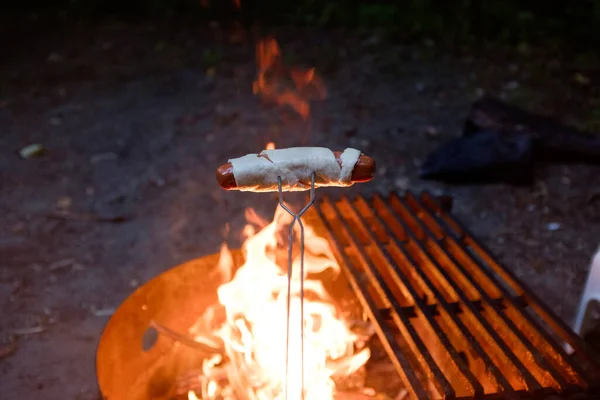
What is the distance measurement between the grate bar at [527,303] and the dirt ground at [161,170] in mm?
755

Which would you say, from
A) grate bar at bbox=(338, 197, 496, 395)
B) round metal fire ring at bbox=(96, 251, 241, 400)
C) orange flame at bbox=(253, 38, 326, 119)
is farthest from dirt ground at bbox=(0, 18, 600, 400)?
grate bar at bbox=(338, 197, 496, 395)

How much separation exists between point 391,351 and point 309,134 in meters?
2.91

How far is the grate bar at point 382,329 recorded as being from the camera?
1.51 m

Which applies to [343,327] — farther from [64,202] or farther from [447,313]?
[64,202]

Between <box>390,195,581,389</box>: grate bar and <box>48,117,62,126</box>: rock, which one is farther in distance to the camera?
<box>48,117,62,126</box>: rock

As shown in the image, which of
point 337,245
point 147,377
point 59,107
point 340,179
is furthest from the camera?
point 59,107

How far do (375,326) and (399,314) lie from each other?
0.34 ft

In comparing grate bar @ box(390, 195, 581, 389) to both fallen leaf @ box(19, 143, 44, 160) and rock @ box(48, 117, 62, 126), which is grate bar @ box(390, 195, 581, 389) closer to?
fallen leaf @ box(19, 143, 44, 160)

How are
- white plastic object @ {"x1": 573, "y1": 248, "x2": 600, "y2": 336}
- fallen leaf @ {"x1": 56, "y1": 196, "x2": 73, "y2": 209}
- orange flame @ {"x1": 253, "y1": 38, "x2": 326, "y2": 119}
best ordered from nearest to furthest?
white plastic object @ {"x1": 573, "y1": 248, "x2": 600, "y2": 336}, fallen leaf @ {"x1": 56, "y1": 196, "x2": 73, "y2": 209}, orange flame @ {"x1": 253, "y1": 38, "x2": 326, "y2": 119}

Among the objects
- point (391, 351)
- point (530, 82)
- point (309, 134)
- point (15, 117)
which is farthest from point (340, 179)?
point (530, 82)

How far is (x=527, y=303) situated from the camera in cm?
189

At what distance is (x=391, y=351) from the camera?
1642 mm

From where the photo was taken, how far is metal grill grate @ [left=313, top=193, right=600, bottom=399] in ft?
5.09

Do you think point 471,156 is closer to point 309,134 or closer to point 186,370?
point 309,134
